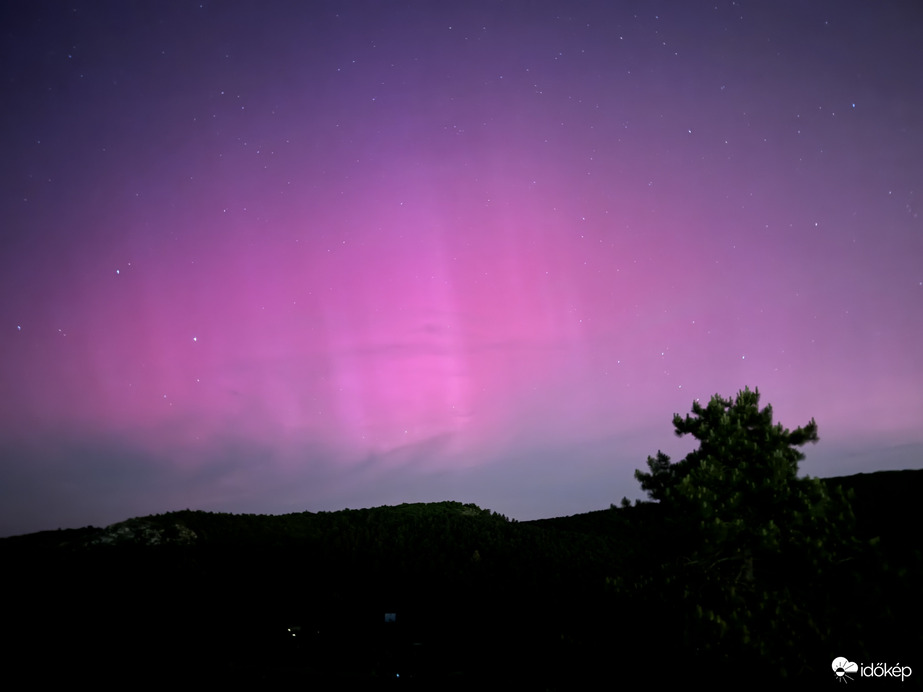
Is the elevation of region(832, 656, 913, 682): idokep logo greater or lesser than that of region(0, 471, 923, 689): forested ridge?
lesser

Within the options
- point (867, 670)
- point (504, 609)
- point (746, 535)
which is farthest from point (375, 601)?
point (867, 670)

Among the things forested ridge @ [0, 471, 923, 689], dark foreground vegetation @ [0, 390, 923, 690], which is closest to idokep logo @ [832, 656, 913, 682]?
dark foreground vegetation @ [0, 390, 923, 690]

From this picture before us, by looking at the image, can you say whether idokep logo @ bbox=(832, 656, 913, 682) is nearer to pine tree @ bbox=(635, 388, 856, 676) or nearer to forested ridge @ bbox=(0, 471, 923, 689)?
forested ridge @ bbox=(0, 471, 923, 689)

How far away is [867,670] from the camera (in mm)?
12125

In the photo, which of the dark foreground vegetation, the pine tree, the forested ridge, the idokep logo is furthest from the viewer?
the forested ridge

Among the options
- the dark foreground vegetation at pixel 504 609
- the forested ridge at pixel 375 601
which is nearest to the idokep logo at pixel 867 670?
the dark foreground vegetation at pixel 504 609

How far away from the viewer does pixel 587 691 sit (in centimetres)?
1462

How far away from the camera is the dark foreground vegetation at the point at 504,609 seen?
13.5 metres

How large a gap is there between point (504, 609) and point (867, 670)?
15.5m

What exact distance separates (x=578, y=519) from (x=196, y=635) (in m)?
45.0

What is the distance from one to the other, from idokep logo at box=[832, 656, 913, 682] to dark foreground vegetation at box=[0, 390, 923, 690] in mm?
156

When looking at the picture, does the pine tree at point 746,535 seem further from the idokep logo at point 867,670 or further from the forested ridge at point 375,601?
the idokep logo at point 867,670

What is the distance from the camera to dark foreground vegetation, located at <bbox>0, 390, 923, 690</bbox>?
1348cm

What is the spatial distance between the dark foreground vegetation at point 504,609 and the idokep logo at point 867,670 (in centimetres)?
16
